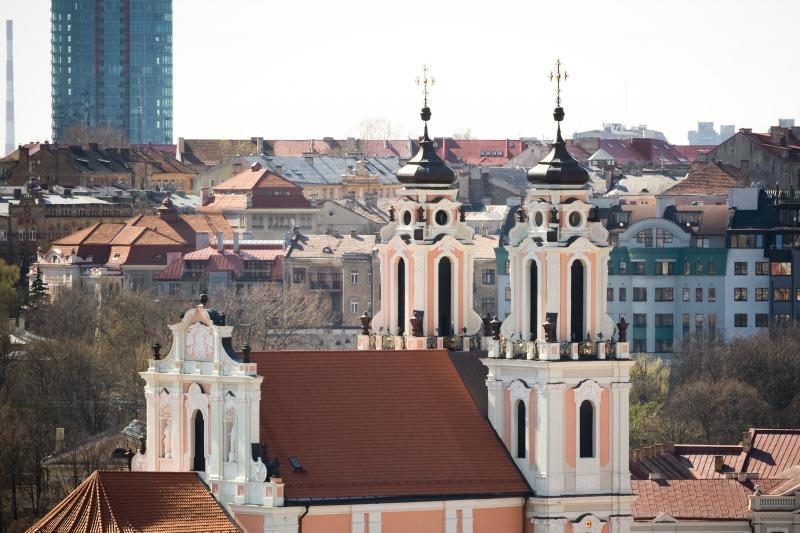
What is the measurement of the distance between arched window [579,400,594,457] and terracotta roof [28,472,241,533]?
956 centimetres

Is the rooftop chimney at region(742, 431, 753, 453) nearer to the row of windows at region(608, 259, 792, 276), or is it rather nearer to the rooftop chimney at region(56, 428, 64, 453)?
the rooftop chimney at region(56, 428, 64, 453)

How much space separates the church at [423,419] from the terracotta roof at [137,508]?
4 centimetres

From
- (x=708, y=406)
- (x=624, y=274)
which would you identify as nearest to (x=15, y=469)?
(x=708, y=406)

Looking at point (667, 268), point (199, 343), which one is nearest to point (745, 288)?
point (667, 268)

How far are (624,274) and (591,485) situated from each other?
81748 mm

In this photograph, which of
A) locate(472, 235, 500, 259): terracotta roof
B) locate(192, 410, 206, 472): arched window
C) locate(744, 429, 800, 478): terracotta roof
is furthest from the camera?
locate(472, 235, 500, 259): terracotta roof

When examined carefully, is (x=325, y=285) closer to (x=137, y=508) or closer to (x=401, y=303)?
(x=401, y=303)

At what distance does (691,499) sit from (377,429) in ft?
66.6

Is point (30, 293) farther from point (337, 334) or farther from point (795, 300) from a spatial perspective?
point (795, 300)

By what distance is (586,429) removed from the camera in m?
92.2

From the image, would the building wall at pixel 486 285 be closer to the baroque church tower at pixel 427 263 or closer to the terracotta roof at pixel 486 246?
the terracotta roof at pixel 486 246

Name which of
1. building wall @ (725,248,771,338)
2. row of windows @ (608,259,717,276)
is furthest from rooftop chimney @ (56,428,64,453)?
building wall @ (725,248,771,338)

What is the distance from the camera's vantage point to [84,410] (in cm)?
13112

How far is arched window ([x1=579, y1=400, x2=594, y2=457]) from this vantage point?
92.1 meters
